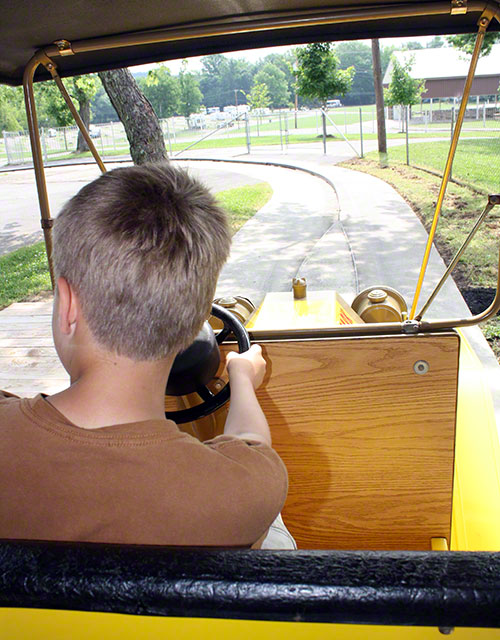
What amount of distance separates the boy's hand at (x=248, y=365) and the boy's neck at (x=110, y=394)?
0.35m

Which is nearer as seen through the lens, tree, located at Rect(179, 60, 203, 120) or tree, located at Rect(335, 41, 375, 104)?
tree, located at Rect(179, 60, 203, 120)

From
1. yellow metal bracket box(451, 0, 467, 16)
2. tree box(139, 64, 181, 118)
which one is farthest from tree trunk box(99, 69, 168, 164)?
yellow metal bracket box(451, 0, 467, 16)

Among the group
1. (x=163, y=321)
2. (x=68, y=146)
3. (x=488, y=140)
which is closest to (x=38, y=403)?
(x=163, y=321)

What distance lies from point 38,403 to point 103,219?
0.98 ft

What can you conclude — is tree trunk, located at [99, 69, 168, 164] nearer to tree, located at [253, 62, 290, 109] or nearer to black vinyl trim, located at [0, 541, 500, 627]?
black vinyl trim, located at [0, 541, 500, 627]

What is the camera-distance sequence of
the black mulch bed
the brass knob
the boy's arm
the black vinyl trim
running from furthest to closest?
the black mulch bed, the brass knob, the boy's arm, the black vinyl trim

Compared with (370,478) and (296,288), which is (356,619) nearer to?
(370,478)

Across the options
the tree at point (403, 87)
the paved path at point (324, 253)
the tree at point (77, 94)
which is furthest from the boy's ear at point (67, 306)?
the tree at point (403, 87)

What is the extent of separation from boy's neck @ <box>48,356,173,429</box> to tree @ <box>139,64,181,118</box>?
7942 millimetres

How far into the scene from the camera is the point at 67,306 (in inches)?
37.0

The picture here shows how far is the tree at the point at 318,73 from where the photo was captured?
11.9 metres

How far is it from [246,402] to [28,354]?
→ 422cm

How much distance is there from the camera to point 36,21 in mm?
1781

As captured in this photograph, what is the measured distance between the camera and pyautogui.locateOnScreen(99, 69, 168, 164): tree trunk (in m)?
5.89
